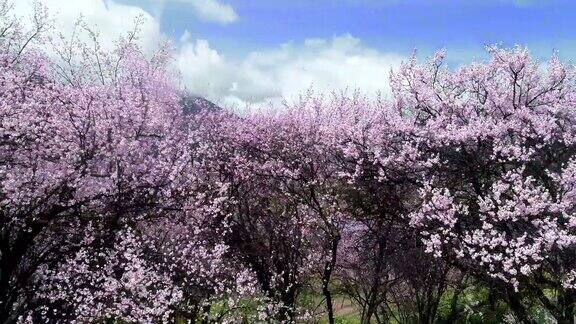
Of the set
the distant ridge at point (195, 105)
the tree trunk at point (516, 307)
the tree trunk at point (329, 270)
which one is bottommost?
the tree trunk at point (516, 307)

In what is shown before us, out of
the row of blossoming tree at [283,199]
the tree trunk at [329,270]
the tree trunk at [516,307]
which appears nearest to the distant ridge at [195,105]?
the row of blossoming tree at [283,199]

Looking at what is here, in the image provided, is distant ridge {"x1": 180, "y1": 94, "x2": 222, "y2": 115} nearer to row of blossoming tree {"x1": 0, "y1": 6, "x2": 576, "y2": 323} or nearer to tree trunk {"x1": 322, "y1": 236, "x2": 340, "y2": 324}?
row of blossoming tree {"x1": 0, "y1": 6, "x2": 576, "y2": 323}

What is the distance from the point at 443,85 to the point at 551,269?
21.1 ft

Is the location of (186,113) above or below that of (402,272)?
above

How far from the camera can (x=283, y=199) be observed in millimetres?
19469

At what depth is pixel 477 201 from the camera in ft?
45.4

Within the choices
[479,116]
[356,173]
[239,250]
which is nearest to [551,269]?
[479,116]

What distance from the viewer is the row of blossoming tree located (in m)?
12.6

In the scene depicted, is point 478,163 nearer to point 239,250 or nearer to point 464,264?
point 464,264

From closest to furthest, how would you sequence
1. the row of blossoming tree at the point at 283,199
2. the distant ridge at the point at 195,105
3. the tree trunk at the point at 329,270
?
the row of blossoming tree at the point at 283,199 → the tree trunk at the point at 329,270 → the distant ridge at the point at 195,105

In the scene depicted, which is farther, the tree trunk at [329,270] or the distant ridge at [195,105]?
the distant ridge at [195,105]

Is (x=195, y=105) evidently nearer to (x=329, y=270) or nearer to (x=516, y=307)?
(x=329, y=270)

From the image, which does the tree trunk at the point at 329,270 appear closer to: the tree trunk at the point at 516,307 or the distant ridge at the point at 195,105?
the tree trunk at the point at 516,307

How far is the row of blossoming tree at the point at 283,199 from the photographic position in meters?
12.6
